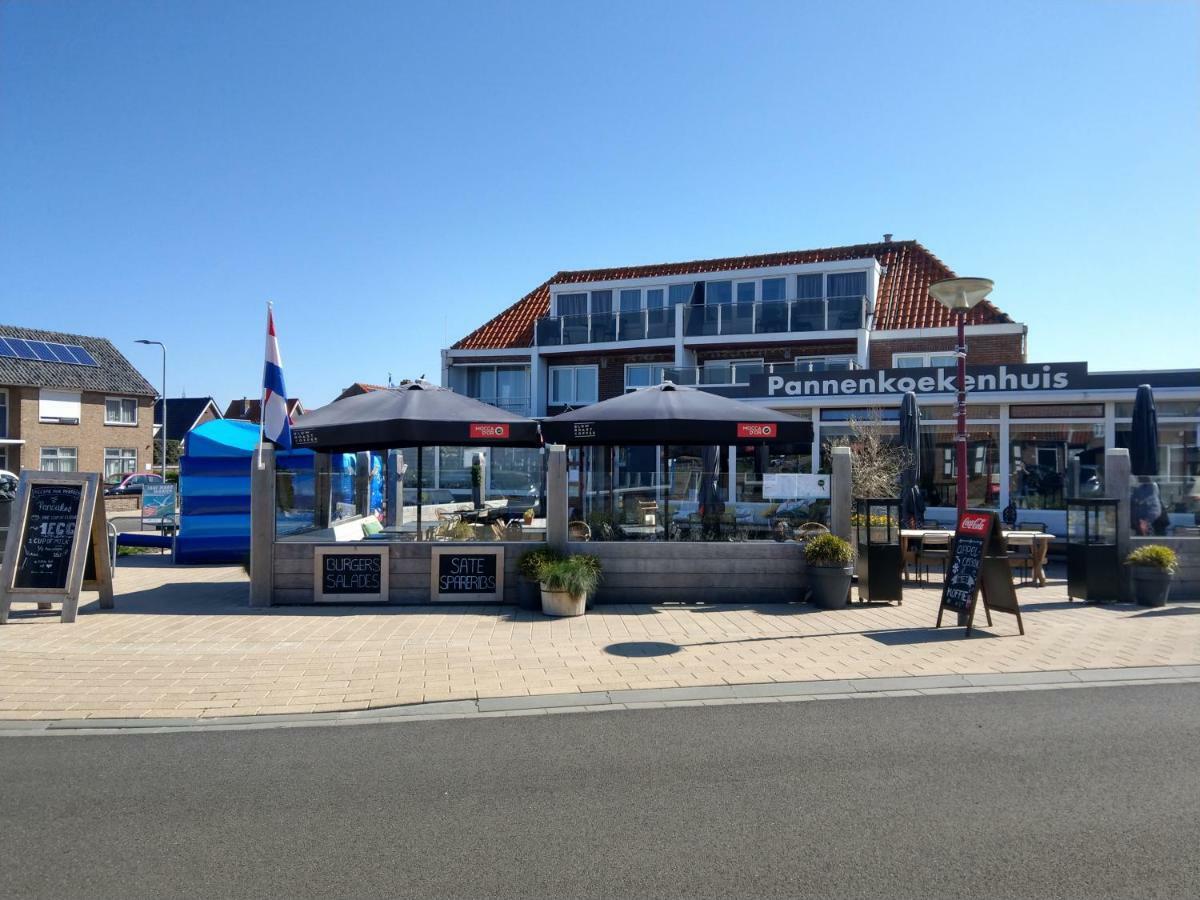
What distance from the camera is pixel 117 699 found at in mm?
6836

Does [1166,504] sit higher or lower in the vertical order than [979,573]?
higher

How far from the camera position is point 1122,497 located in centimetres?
1102

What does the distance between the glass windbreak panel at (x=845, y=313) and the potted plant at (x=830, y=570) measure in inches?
776

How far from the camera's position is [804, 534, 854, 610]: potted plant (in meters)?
10.5

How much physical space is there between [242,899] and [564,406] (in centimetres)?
3093

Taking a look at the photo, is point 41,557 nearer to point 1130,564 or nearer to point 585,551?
point 585,551

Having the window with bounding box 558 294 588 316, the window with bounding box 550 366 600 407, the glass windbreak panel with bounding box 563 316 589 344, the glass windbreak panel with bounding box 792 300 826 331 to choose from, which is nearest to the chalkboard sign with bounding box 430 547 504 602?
the glass windbreak panel with bounding box 792 300 826 331

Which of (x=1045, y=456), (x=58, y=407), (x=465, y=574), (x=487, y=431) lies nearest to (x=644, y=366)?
(x=1045, y=456)

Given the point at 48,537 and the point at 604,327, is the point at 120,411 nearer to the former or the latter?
the point at 604,327

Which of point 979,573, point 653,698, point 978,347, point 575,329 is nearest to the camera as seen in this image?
point 653,698

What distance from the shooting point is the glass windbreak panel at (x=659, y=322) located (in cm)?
3212

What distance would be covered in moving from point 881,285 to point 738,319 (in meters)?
5.11

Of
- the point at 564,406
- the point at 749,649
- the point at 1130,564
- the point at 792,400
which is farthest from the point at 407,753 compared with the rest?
the point at 564,406

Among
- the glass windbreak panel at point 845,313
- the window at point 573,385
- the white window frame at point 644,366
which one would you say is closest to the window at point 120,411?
the window at point 573,385
